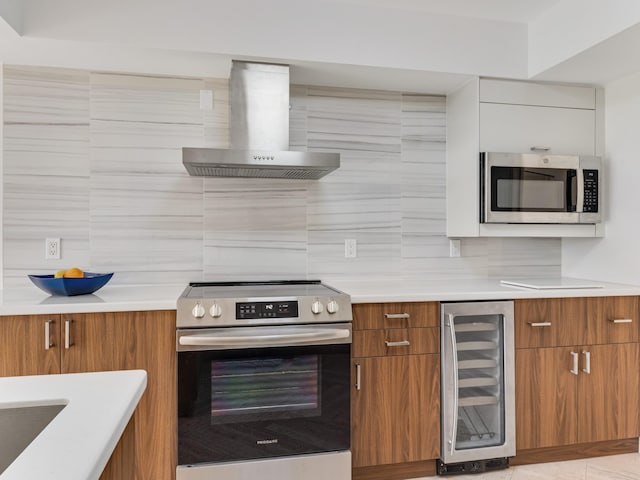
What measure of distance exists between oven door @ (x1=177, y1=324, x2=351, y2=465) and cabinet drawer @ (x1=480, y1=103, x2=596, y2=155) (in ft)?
4.74

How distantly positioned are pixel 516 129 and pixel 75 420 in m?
2.59

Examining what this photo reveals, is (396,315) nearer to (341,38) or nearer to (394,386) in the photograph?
(394,386)

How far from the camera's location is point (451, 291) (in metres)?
2.23

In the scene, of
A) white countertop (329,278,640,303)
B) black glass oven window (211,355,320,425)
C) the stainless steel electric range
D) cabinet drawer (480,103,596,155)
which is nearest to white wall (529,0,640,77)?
cabinet drawer (480,103,596,155)

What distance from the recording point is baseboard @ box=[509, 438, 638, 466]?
7.73 ft

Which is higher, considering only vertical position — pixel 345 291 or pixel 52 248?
pixel 52 248

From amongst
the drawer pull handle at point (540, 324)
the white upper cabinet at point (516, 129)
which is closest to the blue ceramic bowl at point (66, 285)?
the white upper cabinet at point (516, 129)

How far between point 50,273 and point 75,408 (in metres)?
1.96

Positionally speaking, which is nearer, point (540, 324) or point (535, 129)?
point (540, 324)

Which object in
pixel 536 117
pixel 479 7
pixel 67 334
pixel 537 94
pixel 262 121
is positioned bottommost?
pixel 67 334

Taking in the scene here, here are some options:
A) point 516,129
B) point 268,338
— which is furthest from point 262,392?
point 516,129

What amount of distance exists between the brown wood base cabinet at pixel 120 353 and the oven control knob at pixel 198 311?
116 millimetres

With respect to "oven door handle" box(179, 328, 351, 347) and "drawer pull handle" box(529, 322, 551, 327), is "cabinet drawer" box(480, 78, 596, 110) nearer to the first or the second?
"drawer pull handle" box(529, 322, 551, 327)

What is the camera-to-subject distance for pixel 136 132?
2508mm
